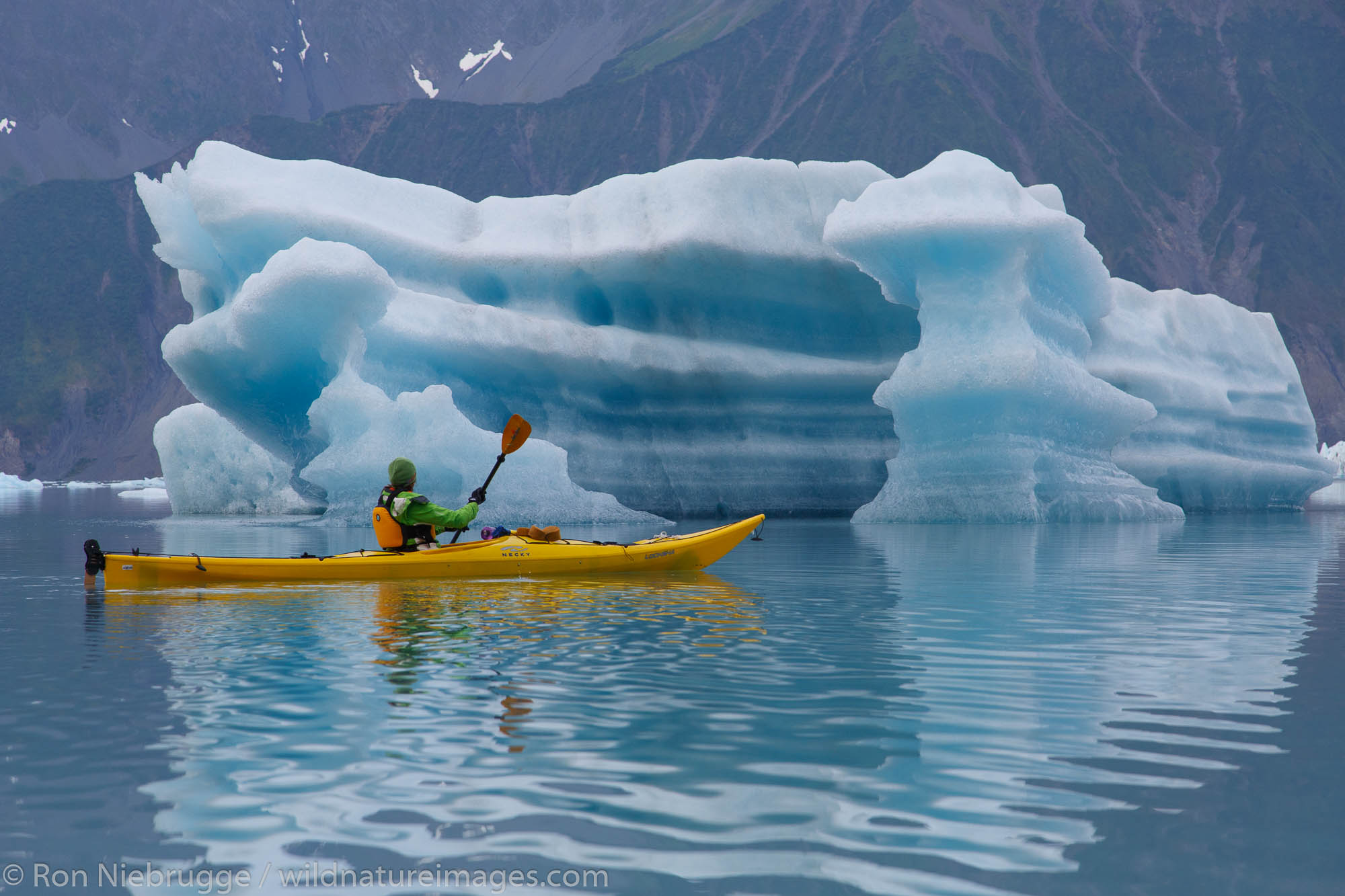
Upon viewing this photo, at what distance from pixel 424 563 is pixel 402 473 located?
963mm

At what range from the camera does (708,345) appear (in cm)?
2419

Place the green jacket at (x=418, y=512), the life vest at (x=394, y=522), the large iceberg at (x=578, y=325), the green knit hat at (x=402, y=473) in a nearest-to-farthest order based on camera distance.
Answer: the green knit hat at (x=402, y=473), the green jacket at (x=418, y=512), the life vest at (x=394, y=522), the large iceberg at (x=578, y=325)

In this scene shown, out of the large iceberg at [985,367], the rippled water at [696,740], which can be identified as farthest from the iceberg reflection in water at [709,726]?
the large iceberg at [985,367]

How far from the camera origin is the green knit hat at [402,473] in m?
10.7

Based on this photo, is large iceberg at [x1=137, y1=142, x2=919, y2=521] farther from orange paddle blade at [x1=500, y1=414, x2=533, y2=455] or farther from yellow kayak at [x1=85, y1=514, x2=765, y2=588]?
yellow kayak at [x1=85, y1=514, x2=765, y2=588]

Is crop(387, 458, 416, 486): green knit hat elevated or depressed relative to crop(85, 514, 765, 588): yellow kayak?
elevated

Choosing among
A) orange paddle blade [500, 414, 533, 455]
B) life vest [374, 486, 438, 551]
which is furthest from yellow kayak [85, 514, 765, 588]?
orange paddle blade [500, 414, 533, 455]

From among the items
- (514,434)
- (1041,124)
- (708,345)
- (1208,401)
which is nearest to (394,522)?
(514,434)

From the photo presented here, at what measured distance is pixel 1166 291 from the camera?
2805 cm

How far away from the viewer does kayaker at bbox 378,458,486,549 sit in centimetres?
1073

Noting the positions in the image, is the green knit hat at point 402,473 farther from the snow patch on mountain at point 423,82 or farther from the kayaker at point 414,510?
the snow patch on mountain at point 423,82

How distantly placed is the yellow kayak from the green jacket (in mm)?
305

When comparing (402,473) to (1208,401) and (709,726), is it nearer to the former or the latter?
(709,726)

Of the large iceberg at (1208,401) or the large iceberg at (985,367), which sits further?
the large iceberg at (1208,401)
